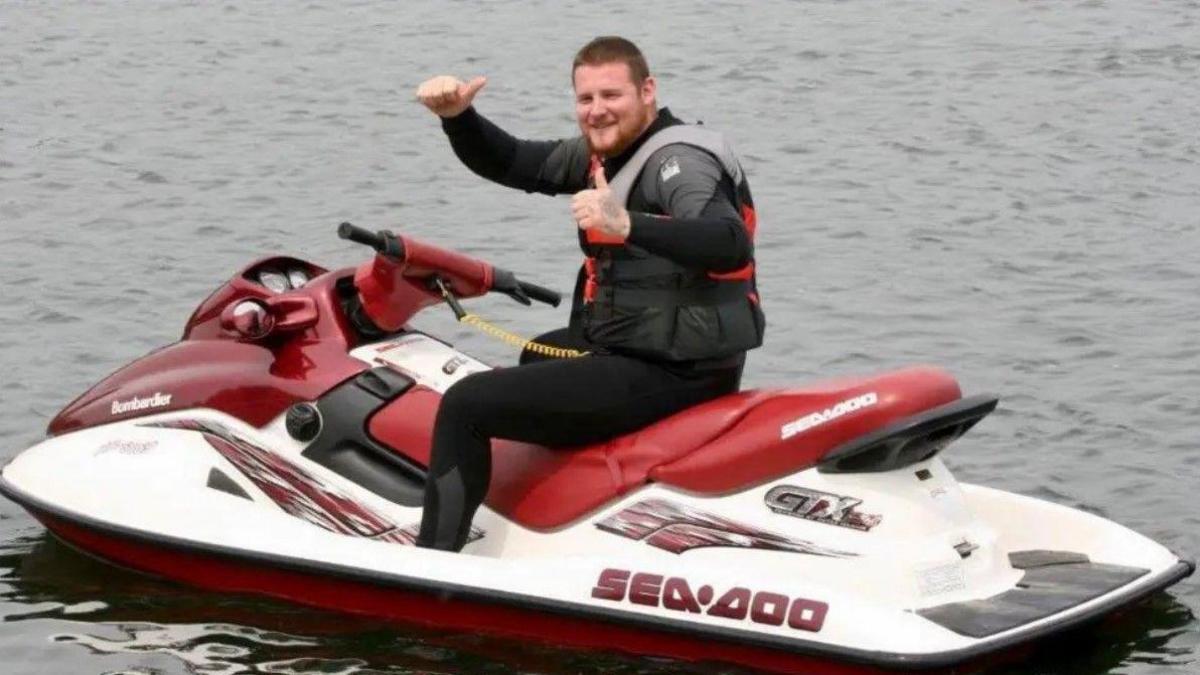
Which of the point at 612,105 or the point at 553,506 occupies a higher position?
the point at 612,105

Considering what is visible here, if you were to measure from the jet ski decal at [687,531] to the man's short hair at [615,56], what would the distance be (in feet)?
4.39

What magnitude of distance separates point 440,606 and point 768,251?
6319 mm

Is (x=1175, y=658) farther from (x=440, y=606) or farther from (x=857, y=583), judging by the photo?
(x=440, y=606)

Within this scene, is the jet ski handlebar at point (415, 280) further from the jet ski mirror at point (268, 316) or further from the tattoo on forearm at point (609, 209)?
the tattoo on forearm at point (609, 209)

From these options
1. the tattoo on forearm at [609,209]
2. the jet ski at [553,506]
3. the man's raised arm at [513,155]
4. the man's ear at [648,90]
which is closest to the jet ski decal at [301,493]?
the jet ski at [553,506]

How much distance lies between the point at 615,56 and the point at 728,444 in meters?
1.25

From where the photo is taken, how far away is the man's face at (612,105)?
24.8 ft

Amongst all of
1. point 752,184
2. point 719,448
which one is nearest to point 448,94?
point 719,448

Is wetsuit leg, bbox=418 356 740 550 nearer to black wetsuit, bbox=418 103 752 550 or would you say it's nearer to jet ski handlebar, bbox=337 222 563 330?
black wetsuit, bbox=418 103 752 550

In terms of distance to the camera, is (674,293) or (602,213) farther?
(674,293)

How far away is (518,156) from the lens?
8188 mm

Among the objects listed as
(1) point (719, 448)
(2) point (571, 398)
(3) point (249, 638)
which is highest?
(2) point (571, 398)

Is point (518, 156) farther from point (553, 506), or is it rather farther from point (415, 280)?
point (553, 506)

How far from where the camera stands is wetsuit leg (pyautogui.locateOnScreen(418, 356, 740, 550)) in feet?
24.9
